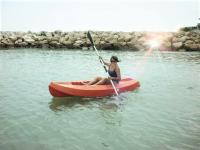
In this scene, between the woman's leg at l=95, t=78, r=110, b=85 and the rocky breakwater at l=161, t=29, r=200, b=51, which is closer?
the woman's leg at l=95, t=78, r=110, b=85

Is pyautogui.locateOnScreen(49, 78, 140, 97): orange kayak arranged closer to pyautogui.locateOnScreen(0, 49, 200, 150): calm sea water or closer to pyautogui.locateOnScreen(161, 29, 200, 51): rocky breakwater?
pyautogui.locateOnScreen(0, 49, 200, 150): calm sea water

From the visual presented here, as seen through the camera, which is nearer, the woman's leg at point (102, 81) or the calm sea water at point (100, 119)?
the calm sea water at point (100, 119)

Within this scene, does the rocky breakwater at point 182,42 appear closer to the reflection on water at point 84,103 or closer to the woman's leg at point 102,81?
the woman's leg at point 102,81

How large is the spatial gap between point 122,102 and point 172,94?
291 centimetres

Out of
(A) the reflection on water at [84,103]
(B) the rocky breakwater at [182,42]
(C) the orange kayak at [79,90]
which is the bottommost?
(B) the rocky breakwater at [182,42]

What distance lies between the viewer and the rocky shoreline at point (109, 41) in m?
37.2

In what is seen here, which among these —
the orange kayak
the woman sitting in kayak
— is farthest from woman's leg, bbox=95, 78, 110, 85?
the orange kayak

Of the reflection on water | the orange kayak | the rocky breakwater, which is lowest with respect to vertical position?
the rocky breakwater

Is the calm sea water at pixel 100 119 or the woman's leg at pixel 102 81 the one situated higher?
the woman's leg at pixel 102 81

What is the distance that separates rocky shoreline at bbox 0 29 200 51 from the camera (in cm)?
3725

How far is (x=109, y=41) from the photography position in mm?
38875

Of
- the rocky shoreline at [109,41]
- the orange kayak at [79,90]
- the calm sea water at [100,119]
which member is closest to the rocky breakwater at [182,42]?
the rocky shoreline at [109,41]

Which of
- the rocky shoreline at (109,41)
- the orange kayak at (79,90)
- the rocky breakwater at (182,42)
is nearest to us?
the orange kayak at (79,90)

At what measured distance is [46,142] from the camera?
7.20 m
